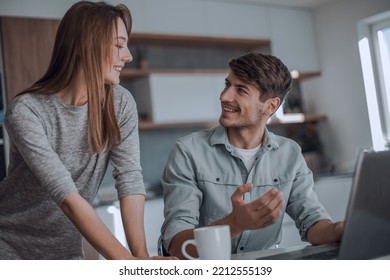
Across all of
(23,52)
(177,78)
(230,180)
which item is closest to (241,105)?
(230,180)

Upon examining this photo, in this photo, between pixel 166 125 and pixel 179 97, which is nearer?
pixel 166 125

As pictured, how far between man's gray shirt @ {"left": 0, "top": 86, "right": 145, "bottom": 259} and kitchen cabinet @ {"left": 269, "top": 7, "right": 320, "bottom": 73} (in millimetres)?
648

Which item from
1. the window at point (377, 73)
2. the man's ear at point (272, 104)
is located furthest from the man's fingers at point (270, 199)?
the window at point (377, 73)

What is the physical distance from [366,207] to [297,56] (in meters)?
0.96

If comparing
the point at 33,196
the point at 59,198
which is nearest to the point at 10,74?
the point at 33,196

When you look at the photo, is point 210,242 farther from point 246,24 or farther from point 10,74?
point 10,74

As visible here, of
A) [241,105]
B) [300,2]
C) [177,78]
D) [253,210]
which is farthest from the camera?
[177,78]

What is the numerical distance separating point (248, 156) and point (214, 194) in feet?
0.44

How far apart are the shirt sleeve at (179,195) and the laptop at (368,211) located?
36 cm

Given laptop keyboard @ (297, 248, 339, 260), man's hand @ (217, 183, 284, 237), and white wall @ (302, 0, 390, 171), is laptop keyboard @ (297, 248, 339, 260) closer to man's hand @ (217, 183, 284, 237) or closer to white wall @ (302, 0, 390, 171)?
man's hand @ (217, 183, 284, 237)

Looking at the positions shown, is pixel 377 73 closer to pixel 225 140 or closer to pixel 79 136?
pixel 225 140

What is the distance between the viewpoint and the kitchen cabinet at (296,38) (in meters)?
1.59

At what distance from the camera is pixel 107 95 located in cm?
112

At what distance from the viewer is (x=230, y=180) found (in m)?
1.27
